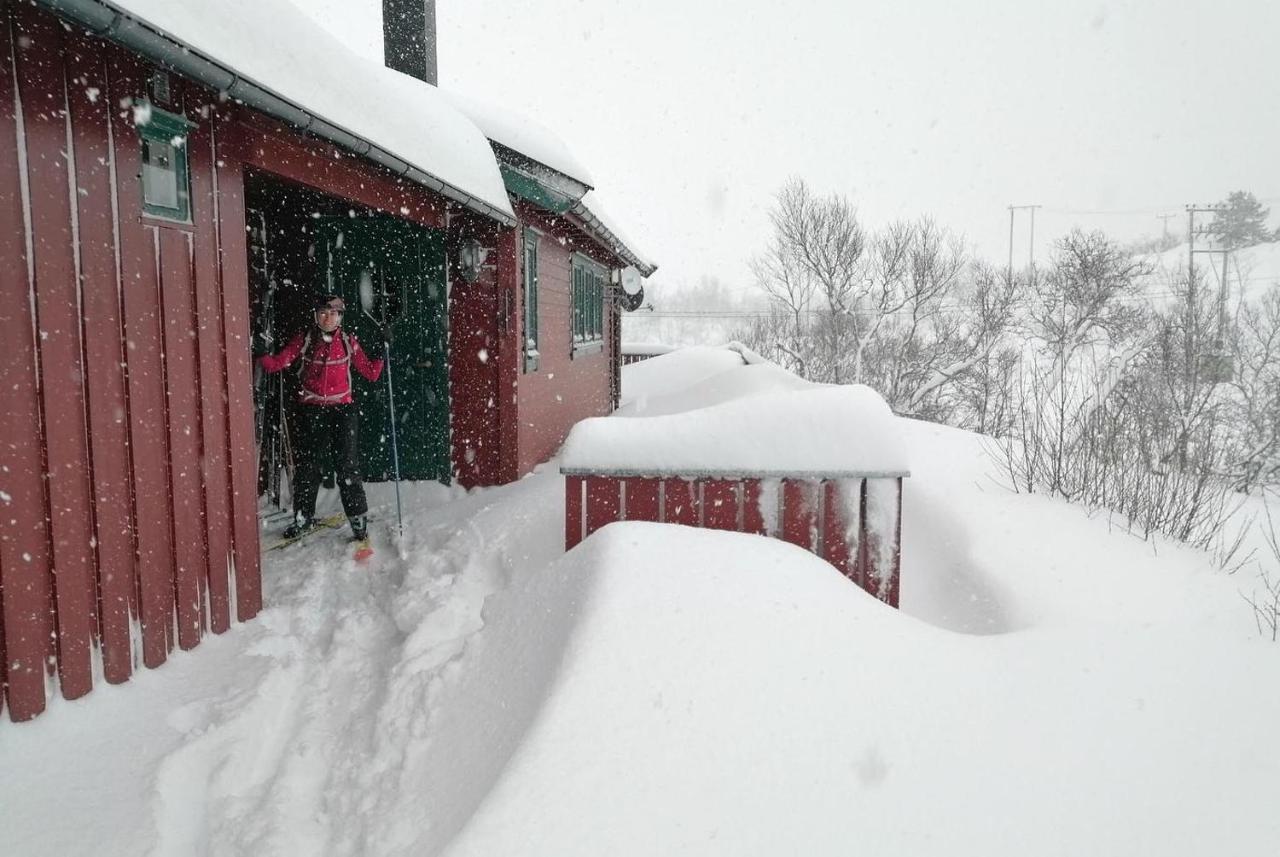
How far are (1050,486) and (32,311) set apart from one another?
7.10 metres

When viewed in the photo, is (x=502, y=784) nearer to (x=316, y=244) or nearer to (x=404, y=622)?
(x=404, y=622)

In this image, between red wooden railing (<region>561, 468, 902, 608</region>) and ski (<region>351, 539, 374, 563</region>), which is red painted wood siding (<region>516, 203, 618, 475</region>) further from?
red wooden railing (<region>561, 468, 902, 608</region>)

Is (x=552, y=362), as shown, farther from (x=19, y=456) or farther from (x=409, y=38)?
(x=19, y=456)

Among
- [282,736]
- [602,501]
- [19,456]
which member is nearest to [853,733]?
[602,501]

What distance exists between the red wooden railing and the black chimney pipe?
230 inches

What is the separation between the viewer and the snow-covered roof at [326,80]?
250cm

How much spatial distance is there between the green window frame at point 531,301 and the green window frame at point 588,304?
7.31ft

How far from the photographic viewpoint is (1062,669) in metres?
2.59

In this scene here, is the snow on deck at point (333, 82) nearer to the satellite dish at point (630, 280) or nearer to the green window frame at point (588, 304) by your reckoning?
the green window frame at point (588, 304)

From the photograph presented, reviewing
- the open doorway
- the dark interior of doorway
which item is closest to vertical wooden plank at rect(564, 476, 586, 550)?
the dark interior of doorway

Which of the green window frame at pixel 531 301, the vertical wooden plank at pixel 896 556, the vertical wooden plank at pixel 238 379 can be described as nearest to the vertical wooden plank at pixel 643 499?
the vertical wooden plank at pixel 896 556

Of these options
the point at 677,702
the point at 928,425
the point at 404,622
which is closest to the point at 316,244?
the point at 404,622

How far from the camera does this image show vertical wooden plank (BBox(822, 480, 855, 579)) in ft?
12.5

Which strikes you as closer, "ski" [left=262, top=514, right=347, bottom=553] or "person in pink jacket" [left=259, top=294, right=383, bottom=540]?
"person in pink jacket" [left=259, top=294, right=383, bottom=540]
